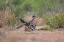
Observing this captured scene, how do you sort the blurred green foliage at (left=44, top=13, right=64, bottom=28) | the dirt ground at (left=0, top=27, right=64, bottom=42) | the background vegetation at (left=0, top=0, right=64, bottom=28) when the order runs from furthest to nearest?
the background vegetation at (left=0, top=0, right=64, bottom=28) < the blurred green foliage at (left=44, top=13, right=64, bottom=28) < the dirt ground at (left=0, top=27, right=64, bottom=42)

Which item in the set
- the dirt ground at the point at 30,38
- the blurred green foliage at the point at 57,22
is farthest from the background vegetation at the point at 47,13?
the dirt ground at the point at 30,38

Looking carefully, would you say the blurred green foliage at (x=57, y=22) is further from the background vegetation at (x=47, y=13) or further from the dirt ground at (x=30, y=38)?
the dirt ground at (x=30, y=38)

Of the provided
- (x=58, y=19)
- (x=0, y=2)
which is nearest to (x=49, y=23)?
(x=58, y=19)

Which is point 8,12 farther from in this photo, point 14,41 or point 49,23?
point 14,41

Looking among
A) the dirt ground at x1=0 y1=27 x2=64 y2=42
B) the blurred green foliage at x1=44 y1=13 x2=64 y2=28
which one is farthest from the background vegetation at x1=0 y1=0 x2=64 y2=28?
the dirt ground at x1=0 y1=27 x2=64 y2=42

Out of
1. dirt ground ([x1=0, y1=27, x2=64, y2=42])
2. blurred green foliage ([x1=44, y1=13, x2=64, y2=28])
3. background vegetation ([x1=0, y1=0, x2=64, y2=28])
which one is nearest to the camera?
dirt ground ([x1=0, y1=27, x2=64, y2=42])

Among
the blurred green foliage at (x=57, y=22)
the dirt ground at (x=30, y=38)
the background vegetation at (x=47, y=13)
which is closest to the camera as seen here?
the dirt ground at (x=30, y=38)

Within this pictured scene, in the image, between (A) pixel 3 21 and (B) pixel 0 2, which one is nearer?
(A) pixel 3 21

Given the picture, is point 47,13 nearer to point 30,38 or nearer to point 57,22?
point 57,22

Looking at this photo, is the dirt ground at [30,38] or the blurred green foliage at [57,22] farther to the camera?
the blurred green foliage at [57,22]

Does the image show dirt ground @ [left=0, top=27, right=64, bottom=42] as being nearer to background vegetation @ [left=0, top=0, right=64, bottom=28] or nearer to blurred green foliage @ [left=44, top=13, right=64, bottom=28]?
blurred green foliage @ [left=44, top=13, right=64, bottom=28]

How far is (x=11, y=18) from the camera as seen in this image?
1750 centimetres

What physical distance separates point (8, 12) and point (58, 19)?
11.9 feet

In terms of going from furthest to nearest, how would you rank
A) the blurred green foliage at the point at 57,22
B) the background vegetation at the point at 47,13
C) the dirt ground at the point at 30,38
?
the background vegetation at the point at 47,13 → the blurred green foliage at the point at 57,22 → the dirt ground at the point at 30,38
